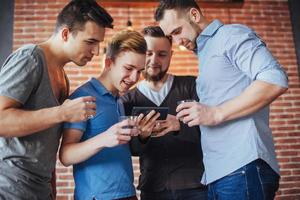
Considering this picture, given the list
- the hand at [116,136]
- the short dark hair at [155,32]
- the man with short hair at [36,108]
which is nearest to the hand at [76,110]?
the man with short hair at [36,108]

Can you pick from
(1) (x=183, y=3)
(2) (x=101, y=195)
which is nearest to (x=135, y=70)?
(1) (x=183, y=3)

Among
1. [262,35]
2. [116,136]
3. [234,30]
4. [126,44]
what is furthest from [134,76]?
[262,35]

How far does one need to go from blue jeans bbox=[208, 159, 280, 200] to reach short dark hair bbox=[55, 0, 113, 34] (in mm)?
853

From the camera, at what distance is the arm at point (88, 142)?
127 centimetres

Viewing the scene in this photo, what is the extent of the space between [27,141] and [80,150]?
201mm

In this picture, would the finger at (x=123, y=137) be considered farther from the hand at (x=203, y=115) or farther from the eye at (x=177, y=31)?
the eye at (x=177, y=31)

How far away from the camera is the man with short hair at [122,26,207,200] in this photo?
5.61 feet

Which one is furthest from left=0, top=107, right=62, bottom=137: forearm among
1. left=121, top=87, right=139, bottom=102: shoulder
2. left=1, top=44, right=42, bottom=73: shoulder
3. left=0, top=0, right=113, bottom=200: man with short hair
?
left=121, top=87, right=139, bottom=102: shoulder

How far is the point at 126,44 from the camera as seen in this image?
62.1 inches

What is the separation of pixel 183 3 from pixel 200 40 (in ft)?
0.66

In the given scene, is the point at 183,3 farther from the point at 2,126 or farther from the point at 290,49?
the point at 290,49

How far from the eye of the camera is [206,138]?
1.40 m

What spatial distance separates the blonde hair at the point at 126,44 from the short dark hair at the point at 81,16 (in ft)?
0.29

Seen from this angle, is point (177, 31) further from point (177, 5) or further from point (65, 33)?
point (65, 33)
